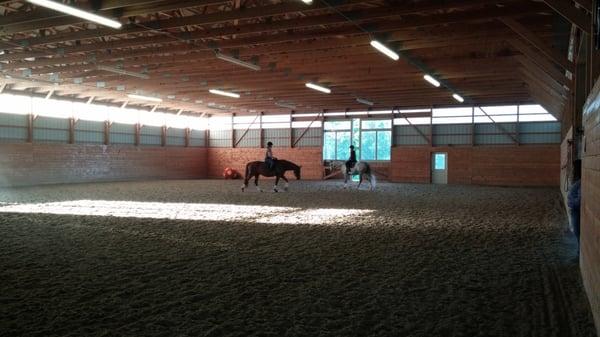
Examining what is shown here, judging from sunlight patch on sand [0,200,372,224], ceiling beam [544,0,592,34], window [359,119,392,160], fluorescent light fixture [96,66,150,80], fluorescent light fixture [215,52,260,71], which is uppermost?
fluorescent light fixture [96,66,150,80]

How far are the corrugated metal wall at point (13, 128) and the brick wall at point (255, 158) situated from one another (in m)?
13.2

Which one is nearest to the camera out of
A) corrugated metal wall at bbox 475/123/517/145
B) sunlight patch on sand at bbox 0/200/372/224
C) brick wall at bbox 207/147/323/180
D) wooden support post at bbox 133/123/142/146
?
sunlight patch on sand at bbox 0/200/372/224

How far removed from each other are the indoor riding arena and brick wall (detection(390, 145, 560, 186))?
4.7 inches

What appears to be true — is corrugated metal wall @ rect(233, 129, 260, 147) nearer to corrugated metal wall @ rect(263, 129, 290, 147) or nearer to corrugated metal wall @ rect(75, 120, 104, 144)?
corrugated metal wall @ rect(263, 129, 290, 147)

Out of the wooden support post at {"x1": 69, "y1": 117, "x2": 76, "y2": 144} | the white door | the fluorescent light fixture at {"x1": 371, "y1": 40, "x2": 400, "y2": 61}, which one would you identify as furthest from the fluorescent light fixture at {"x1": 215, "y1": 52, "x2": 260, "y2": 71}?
the white door

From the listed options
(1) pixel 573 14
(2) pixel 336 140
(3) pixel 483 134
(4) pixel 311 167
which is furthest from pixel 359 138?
(1) pixel 573 14

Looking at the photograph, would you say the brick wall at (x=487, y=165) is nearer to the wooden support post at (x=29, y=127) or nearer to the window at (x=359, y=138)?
the window at (x=359, y=138)

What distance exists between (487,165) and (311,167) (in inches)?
431

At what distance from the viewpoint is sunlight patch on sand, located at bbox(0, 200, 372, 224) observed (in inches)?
402

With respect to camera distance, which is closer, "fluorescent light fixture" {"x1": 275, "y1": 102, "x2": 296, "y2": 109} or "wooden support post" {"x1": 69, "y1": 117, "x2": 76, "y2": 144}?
"wooden support post" {"x1": 69, "y1": 117, "x2": 76, "y2": 144}

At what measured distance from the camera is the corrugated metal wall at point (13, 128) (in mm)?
21531

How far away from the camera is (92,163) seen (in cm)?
2566

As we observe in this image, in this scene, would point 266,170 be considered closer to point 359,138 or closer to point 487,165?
point 359,138

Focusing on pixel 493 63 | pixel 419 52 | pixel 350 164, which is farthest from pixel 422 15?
pixel 350 164
